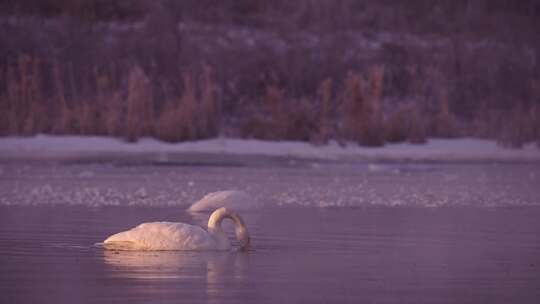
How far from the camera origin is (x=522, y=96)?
22.4m

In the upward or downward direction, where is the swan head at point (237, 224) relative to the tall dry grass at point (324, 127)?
downward

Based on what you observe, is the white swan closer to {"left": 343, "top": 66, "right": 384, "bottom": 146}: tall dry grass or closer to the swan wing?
the swan wing

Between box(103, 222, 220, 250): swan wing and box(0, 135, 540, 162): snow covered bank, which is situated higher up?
box(0, 135, 540, 162): snow covered bank

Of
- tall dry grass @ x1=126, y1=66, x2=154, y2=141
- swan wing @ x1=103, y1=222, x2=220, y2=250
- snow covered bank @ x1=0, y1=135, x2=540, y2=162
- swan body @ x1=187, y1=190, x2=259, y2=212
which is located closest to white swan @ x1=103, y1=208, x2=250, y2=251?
swan wing @ x1=103, y1=222, x2=220, y2=250

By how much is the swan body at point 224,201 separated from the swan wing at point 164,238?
269 centimetres

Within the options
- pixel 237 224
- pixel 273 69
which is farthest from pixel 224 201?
pixel 273 69

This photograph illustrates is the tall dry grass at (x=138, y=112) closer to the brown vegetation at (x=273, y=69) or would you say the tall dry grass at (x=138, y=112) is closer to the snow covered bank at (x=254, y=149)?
the brown vegetation at (x=273, y=69)

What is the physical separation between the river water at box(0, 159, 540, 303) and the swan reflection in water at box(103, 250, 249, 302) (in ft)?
0.04

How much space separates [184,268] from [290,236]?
6.02ft

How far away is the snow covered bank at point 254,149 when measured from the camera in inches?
664

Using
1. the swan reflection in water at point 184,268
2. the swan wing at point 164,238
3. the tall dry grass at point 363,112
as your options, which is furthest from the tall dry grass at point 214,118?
the swan reflection in water at point 184,268

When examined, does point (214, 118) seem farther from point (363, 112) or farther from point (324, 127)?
point (363, 112)

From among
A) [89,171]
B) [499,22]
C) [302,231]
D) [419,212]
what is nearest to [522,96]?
[499,22]

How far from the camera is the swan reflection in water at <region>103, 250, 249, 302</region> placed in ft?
20.8
